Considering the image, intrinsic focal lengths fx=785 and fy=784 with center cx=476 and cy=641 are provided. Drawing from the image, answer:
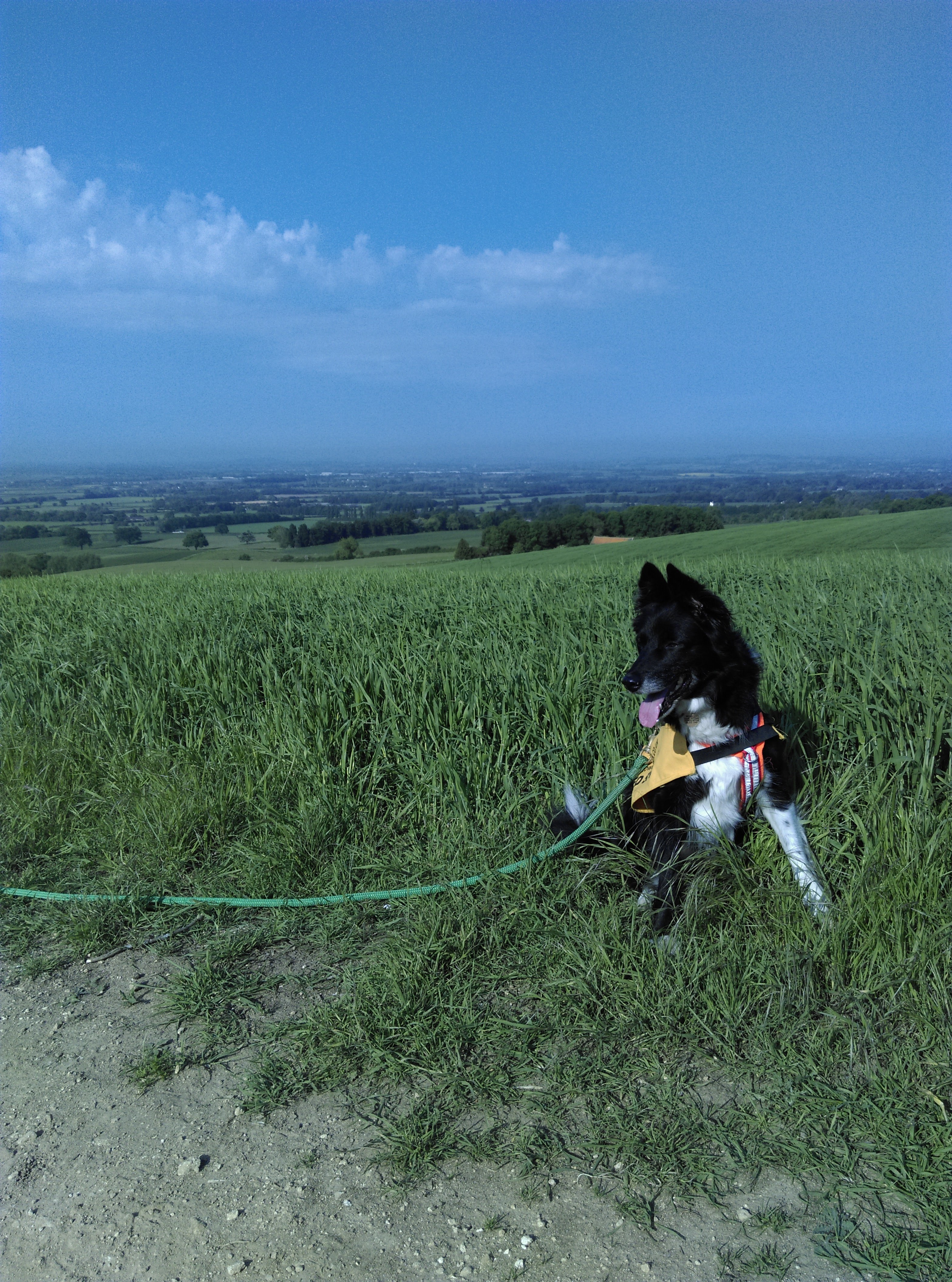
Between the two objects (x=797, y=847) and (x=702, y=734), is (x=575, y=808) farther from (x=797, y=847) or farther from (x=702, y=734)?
(x=797, y=847)

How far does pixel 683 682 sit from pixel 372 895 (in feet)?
5.09

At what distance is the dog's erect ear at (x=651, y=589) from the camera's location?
2.95 m

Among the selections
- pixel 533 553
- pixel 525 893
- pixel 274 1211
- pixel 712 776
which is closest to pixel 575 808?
pixel 525 893

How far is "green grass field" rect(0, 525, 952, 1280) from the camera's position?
7.14 feet

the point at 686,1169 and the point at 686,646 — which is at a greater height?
the point at 686,646

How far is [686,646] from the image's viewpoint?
2.95 metres

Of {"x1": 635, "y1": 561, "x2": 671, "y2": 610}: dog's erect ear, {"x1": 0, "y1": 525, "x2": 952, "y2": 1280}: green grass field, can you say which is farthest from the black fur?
{"x1": 0, "y1": 525, "x2": 952, "y2": 1280}: green grass field

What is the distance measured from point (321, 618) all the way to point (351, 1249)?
545 cm

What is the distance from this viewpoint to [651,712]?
2.95 meters

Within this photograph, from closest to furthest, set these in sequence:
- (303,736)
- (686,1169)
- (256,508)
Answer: (686,1169), (303,736), (256,508)

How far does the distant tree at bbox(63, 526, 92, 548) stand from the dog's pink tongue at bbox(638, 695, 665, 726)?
23766 mm

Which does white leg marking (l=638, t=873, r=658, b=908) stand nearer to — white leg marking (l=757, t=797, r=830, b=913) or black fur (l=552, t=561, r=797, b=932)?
black fur (l=552, t=561, r=797, b=932)

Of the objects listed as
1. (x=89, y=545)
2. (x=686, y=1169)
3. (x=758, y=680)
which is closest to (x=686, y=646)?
(x=758, y=680)

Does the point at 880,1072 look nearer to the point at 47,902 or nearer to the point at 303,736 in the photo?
the point at 303,736
